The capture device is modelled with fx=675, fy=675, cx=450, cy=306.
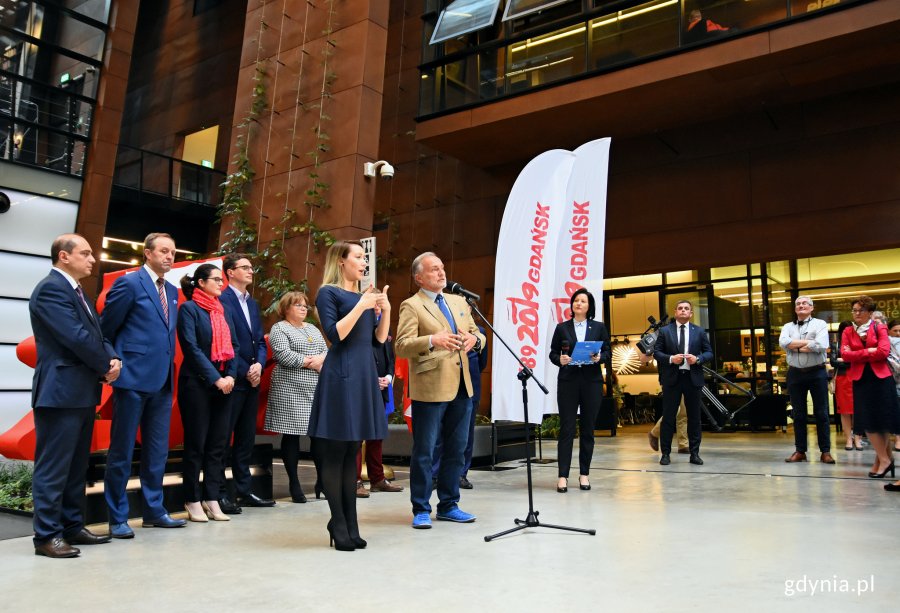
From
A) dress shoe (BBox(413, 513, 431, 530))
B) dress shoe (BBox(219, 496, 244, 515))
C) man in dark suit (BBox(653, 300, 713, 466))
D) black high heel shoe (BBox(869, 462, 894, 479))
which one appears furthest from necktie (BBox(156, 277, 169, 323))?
black high heel shoe (BBox(869, 462, 894, 479))

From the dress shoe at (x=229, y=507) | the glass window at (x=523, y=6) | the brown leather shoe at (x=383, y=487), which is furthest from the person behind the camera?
the glass window at (x=523, y=6)

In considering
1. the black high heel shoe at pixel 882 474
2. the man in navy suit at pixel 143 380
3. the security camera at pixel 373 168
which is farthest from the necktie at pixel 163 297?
the black high heel shoe at pixel 882 474

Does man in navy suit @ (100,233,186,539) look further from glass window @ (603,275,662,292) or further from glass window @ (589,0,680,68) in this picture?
Result: glass window @ (603,275,662,292)

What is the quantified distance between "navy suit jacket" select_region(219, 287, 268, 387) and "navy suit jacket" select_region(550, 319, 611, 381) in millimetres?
2204

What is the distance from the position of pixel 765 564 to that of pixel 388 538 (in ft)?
5.95

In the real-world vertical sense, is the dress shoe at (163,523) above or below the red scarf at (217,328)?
below

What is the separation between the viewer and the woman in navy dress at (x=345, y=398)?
3271 mm

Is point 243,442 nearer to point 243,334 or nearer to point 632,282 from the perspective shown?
point 243,334

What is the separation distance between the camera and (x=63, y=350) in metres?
3.28

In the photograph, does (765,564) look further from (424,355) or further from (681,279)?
(681,279)

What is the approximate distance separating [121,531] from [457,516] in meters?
1.84

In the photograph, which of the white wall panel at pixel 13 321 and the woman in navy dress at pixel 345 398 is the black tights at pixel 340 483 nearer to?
the woman in navy dress at pixel 345 398

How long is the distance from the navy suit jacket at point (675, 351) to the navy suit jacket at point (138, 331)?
16.3 feet

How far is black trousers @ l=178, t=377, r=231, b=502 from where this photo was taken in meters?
4.11
